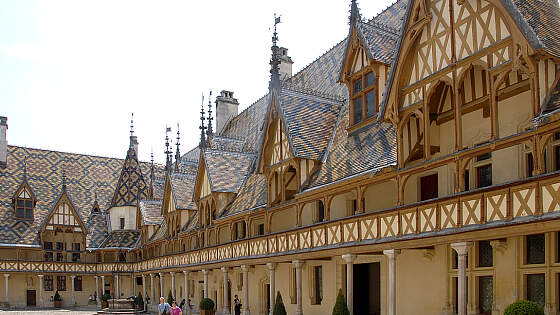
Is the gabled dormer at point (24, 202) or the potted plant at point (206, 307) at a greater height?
the gabled dormer at point (24, 202)

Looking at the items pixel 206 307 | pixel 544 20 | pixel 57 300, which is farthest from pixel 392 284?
pixel 57 300

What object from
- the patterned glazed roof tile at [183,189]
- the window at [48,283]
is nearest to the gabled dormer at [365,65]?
the patterned glazed roof tile at [183,189]

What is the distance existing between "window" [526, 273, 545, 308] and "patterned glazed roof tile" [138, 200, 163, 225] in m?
36.5

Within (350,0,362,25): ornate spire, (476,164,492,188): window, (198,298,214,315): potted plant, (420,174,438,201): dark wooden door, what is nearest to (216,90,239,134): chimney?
(198,298,214,315): potted plant

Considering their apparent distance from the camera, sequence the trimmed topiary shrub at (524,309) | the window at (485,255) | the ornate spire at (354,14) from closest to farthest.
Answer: the trimmed topiary shrub at (524,309), the window at (485,255), the ornate spire at (354,14)

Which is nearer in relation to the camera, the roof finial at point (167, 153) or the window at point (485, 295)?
the window at point (485, 295)

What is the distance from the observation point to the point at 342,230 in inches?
750

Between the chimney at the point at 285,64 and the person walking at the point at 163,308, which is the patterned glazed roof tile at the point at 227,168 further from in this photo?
the person walking at the point at 163,308

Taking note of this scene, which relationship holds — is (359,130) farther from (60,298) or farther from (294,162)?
(60,298)

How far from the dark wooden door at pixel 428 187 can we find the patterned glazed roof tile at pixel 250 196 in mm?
8303

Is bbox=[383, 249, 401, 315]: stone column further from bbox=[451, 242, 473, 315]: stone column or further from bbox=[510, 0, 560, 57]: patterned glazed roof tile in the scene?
bbox=[510, 0, 560, 57]: patterned glazed roof tile

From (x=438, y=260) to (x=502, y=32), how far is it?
22.6 feet

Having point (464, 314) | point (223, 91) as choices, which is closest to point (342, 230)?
point (464, 314)

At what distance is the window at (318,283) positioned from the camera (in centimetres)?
2436
